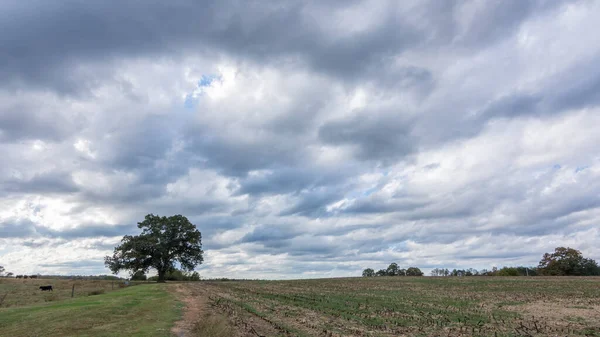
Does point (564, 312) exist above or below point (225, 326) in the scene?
below

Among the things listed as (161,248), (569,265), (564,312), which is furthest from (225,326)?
(569,265)

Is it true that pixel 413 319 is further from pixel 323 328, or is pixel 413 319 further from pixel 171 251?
pixel 171 251

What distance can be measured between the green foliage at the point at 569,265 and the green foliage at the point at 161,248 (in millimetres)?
98969

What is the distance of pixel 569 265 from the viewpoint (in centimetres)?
10631

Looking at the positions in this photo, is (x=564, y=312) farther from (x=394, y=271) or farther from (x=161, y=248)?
(x=394, y=271)

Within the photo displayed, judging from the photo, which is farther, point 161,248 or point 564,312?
point 161,248

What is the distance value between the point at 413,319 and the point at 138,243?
74.3 meters

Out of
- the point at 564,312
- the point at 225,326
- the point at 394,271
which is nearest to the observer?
the point at 225,326

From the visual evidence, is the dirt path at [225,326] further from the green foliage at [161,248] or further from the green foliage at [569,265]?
the green foliage at [569,265]

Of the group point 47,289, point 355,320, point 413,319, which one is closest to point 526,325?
point 413,319

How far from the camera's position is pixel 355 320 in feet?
74.8

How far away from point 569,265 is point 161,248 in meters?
110

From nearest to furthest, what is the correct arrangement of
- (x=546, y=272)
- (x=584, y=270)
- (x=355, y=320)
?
1. (x=355, y=320)
2. (x=584, y=270)
3. (x=546, y=272)

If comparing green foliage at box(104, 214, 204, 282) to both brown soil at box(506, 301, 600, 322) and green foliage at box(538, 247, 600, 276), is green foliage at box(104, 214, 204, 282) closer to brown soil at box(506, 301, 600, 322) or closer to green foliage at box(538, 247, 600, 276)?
brown soil at box(506, 301, 600, 322)
